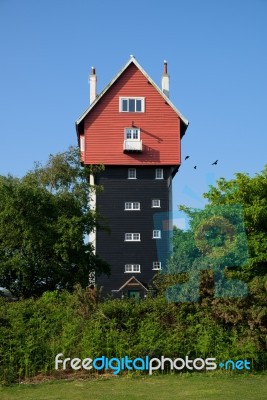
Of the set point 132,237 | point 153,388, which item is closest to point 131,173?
point 132,237

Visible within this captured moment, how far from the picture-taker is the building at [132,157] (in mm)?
48094

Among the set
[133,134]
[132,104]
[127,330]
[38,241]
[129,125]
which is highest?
[132,104]

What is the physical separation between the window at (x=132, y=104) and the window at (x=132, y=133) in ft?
4.82

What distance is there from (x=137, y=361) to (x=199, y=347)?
1.50 metres

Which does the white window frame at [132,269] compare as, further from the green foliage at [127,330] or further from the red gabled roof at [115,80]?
the green foliage at [127,330]

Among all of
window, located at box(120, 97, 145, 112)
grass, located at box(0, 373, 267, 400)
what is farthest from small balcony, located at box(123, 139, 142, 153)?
grass, located at box(0, 373, 267, 400)

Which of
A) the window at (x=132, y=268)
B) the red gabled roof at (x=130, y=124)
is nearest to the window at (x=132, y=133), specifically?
the red gabled roof at (x=130, y=124)

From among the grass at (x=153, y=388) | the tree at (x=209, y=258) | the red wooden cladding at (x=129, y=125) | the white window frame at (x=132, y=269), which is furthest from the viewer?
the red wooden cladding at (x=129, y=125)

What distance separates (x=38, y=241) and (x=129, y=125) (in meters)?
19.6

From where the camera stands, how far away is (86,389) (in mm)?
13602

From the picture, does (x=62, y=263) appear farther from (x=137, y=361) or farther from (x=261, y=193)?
(x=137, y=361)

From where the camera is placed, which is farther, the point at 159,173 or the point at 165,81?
the point at 165,81

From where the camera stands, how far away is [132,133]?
160 ft

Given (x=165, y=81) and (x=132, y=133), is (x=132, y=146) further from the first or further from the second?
(x=165, y=81)
